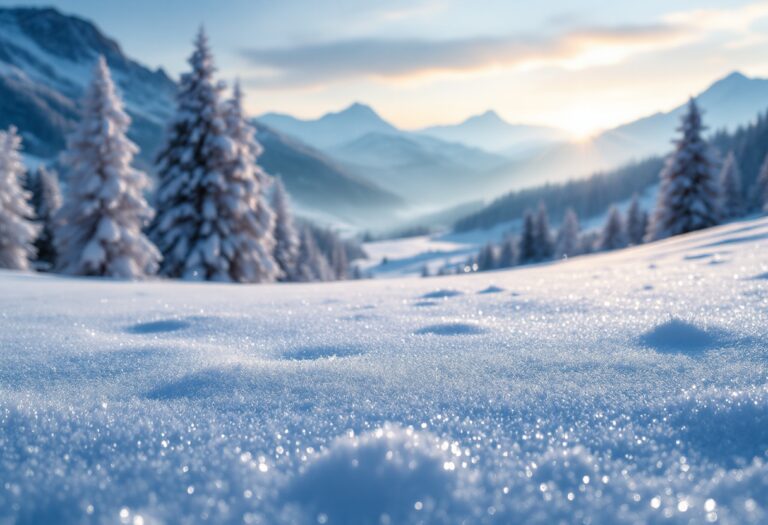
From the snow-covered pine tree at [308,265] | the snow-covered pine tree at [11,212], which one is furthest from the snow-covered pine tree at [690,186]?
the snow-covered pine tree at [11,212]

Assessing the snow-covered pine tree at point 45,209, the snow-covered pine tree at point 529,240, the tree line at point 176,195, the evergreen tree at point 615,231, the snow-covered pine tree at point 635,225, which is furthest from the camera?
the snow-covered pine tree at point 529,240

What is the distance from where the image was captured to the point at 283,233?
2817cm

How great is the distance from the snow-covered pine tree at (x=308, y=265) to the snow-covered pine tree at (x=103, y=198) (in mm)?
13861

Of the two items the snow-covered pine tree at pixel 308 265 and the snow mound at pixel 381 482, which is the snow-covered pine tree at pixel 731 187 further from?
the snow mound at pixel 381 482

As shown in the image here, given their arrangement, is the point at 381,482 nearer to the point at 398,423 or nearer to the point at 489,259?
the point at 398,423

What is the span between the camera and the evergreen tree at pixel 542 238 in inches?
1641

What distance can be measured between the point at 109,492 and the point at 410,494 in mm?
644

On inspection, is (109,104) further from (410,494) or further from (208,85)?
(410,494)

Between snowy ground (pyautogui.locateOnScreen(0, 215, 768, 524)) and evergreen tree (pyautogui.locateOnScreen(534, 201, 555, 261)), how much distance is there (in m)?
41.1

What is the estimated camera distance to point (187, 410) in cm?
141

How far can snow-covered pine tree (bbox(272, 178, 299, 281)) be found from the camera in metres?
27.9

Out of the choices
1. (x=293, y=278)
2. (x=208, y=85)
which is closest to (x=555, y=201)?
(x=293, y=278)

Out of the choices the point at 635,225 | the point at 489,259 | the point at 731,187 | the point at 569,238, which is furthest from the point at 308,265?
the point at 731,187

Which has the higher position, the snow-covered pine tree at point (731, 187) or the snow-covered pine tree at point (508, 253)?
the snow-covered pine tree at point (731, 187)
